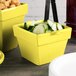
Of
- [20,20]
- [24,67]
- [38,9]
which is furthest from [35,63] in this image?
[38,9]

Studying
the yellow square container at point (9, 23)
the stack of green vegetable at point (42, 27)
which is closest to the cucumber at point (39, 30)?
the stack of green vegetable at point (42, 27)

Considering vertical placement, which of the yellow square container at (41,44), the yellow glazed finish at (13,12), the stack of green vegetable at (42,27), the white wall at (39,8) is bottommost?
the white wall at (39,8)

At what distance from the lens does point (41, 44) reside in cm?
59

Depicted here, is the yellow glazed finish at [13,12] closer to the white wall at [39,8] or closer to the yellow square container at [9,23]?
the yellow square container at [9,23]

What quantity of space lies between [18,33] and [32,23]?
47 millimetres

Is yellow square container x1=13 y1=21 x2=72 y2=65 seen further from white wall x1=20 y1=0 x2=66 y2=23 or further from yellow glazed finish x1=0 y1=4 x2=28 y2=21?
white wall x1=20 y1=0 x2=66 y2=23

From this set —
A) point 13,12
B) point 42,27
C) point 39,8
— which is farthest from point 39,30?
point 39,8

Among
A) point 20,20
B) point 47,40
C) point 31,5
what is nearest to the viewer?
point 47,40

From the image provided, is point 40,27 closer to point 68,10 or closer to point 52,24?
point 52,24

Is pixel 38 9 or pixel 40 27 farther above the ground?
pixel 40 27

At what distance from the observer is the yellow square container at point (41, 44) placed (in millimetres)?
586

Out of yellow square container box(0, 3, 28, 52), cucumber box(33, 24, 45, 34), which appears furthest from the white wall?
cucumber box(33, 24, 45, 34)

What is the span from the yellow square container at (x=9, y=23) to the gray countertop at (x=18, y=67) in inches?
1.2

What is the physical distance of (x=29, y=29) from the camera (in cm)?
63
